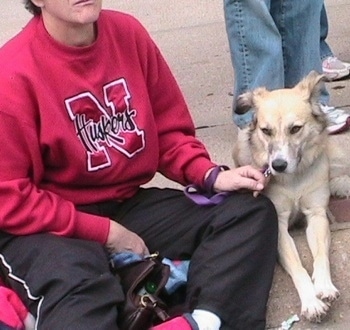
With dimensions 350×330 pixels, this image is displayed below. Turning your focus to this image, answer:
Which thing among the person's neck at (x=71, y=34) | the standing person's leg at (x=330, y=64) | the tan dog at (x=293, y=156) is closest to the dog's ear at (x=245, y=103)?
the tan dog at (x=293, y=156)

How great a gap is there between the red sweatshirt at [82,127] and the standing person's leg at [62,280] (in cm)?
8

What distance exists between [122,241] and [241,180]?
1.63ft

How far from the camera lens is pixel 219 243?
3207mm

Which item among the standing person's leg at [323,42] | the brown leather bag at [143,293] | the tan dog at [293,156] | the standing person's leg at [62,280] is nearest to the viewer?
the standing person's leg at [62,280]

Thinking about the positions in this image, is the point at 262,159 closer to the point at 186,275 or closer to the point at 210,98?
the point at 186,275

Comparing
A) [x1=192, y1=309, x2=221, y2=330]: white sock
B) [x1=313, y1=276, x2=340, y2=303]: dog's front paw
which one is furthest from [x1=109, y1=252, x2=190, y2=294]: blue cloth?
[x1=313, y1=276, x2=340, y2=303]: dog's front paw

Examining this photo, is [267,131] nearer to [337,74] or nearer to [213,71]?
[337,74]

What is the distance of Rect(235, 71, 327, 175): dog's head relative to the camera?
348 centimetres

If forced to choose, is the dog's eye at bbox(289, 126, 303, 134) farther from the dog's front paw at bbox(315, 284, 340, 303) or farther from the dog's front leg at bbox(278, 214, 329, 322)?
the dog's front paw at bbox(315, 284, 340, 303)

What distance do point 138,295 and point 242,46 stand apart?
173 centimetres

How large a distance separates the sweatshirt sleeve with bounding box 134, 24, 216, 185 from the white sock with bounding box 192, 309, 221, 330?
0.67m

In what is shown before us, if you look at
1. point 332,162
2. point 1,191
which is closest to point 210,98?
point 332,162

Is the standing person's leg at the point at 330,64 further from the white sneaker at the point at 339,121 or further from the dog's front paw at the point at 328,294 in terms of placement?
the dog's front paw at the point at 328,294

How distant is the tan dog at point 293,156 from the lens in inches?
136
